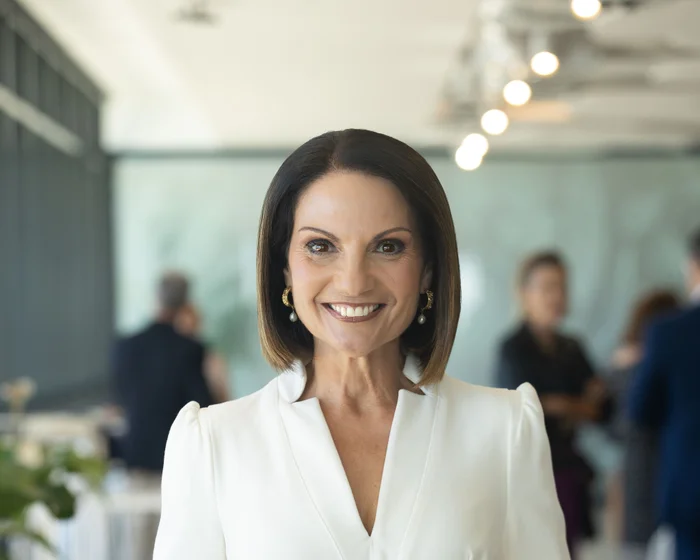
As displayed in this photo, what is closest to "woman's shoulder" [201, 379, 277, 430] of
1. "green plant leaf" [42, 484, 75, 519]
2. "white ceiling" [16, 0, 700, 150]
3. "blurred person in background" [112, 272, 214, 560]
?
"green plant leaf" [42, 484, 75, 519]

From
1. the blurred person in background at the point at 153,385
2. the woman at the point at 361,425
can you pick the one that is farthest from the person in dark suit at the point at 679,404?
the woman at the point at 361,425

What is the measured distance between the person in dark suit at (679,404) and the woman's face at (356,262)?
105 inches

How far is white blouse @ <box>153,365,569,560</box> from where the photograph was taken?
1.15 meters

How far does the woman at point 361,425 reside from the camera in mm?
1148

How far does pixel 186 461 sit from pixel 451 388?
0.30 metres

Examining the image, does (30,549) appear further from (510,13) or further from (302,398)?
(302,398)

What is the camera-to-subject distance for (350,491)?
1165mm

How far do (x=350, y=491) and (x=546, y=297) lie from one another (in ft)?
9.47

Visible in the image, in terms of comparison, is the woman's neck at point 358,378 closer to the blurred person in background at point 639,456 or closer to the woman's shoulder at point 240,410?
the woman's shoulder at point 240,410

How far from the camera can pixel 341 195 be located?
1.15m

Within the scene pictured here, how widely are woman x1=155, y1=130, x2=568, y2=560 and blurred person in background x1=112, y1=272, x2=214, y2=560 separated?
3379 millimetres

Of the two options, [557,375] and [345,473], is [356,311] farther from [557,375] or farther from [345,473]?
[557,375]

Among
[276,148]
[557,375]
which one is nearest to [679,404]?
[557,375]

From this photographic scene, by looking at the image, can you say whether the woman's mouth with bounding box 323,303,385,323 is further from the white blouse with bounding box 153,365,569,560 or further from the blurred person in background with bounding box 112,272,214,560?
the blurred person in background with bounding box 112,272,214,560
